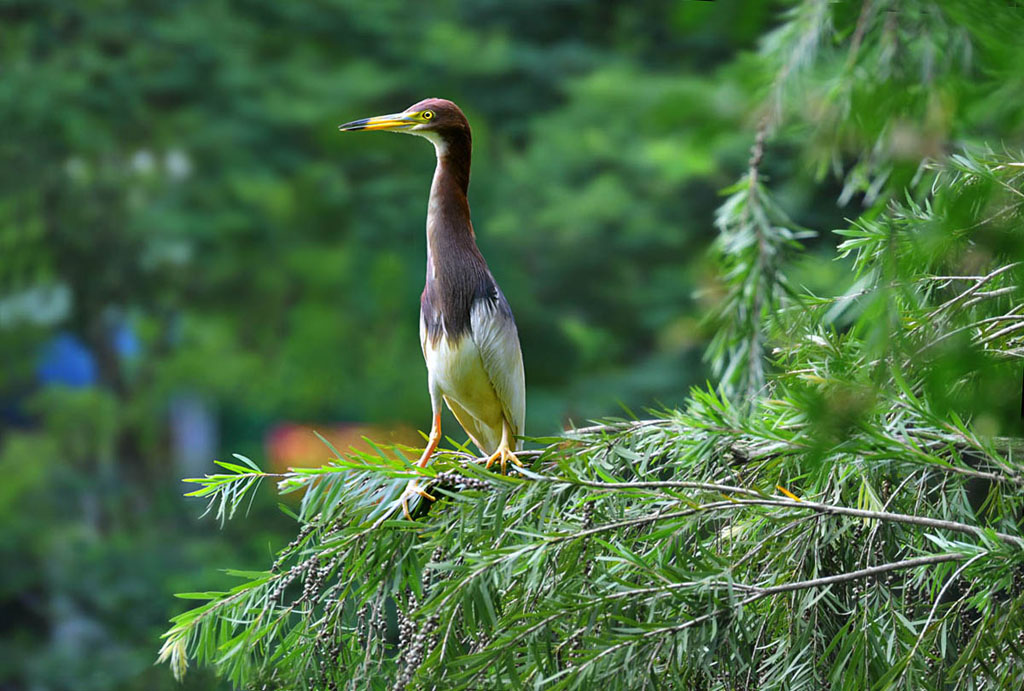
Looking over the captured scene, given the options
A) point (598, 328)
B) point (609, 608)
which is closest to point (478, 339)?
point (609, 608)

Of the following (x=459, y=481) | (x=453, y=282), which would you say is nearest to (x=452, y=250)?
(x=453, y=282)

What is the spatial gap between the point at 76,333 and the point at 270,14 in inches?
60.3

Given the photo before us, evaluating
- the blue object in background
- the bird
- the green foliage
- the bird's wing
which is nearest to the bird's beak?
the bird

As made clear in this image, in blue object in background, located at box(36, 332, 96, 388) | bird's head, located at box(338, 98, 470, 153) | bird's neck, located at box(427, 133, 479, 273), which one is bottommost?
blue object in background, located at box(36, 332, 96, 388)

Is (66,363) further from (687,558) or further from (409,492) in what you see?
(687,558)

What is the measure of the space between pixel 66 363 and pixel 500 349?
375 centimetres

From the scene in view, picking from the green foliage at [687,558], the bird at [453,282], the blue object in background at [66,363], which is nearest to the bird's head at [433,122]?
the bird at [453,282]

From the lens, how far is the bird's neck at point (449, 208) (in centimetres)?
110

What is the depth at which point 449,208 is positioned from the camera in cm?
110

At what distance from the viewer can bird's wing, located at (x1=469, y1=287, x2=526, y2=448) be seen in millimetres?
1112

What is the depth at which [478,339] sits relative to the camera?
3.64 ft

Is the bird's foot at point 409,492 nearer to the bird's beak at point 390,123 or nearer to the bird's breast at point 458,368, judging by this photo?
the bird's breast at point 458,368

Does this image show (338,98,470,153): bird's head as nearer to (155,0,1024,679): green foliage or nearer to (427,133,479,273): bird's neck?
(427,133,479,273): bird's neck

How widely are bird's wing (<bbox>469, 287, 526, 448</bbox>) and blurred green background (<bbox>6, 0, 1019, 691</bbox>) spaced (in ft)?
8.88
